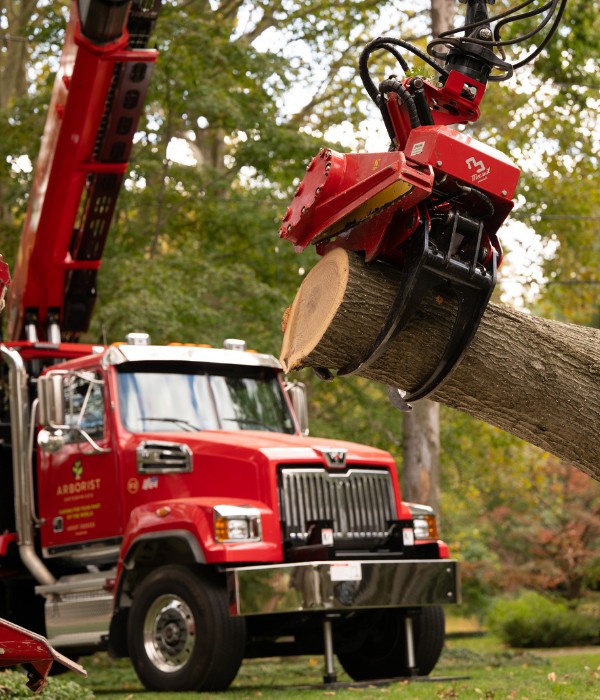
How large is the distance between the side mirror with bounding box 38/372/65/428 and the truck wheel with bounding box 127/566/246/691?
4.54 ft

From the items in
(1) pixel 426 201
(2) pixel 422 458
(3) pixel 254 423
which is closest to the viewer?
(1) pixel 426 201

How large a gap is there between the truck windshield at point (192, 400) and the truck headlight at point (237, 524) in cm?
124

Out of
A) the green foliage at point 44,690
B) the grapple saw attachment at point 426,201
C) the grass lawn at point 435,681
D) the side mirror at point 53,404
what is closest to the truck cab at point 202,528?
the side mirror at point 53,404

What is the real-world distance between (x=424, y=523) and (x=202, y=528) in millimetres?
2164

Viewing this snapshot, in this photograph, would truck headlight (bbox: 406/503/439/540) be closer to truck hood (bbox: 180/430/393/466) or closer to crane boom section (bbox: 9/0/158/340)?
truck hood (bbox: 180/430/393/466)

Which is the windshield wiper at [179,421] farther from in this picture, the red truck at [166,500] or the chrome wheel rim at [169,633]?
the chrome wheel rim at [169,633]

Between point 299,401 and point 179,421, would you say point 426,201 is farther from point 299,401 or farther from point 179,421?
point 299,401

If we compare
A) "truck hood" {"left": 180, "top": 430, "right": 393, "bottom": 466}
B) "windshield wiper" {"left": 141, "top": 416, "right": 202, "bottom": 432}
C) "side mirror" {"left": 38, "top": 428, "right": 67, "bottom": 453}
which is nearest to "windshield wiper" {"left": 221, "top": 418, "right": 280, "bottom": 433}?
"truck hood" {"left": 180, "top": 430, "right": 393, "bottom": 466}

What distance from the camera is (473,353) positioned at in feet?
14.8

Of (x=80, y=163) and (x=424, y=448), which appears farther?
(x=424, y=448)

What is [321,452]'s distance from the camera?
9.16 m

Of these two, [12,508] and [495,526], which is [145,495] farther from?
[495,526]

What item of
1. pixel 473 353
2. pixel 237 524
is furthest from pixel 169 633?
pixel 473 353

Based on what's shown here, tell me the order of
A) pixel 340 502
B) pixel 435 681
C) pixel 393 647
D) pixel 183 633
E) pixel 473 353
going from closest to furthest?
pixel 473 353 → pixel 183 633 → pixel 435 681 → pixel 340 502 → pixel 393 647
